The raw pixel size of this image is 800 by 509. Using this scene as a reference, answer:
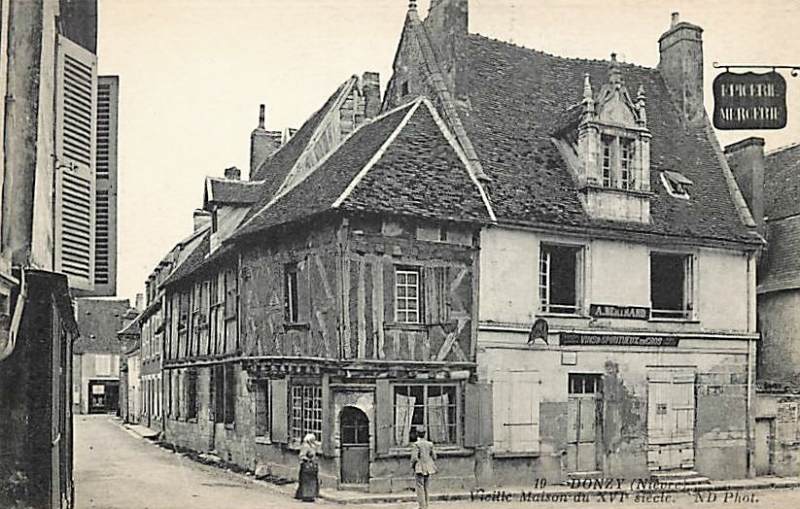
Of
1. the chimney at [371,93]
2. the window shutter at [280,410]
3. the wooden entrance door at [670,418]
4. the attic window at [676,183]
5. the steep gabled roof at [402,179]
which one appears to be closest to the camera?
the steep gabled roof at [402,179]

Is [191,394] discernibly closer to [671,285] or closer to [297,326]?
[297,326]

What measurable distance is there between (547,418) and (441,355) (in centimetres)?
228

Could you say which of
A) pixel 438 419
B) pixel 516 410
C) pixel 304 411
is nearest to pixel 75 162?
pixel 304 411

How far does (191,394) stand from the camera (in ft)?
77.9

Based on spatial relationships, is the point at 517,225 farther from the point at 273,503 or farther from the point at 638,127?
the point at 273,503

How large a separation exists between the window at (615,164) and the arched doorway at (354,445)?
5584mm

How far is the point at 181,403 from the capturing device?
2473 cm

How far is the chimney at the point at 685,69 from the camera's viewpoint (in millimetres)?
19781

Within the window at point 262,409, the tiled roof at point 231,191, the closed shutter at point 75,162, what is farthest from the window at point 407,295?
the closed shutter at point 75,162

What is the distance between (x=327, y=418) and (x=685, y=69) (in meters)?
9.67

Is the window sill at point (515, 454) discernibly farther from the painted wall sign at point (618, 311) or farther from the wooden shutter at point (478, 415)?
the painted wall sign at point (618, 311)

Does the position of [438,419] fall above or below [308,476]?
above

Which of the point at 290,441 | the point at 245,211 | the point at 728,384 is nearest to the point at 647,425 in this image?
the point at 728,384

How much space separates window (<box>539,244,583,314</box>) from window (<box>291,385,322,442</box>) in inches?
147
